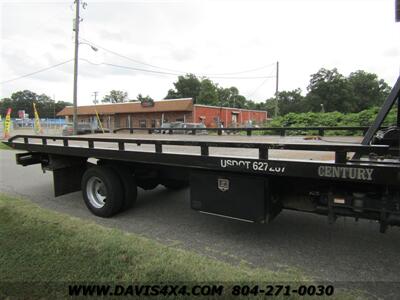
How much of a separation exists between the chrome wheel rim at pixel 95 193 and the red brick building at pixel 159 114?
98.4ft

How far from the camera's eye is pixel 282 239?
391cm

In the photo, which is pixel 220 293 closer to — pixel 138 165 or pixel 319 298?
pixel 319 298

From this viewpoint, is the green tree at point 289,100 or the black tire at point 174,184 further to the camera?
the green tree at point 289,100

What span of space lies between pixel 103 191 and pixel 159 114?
3325 cm

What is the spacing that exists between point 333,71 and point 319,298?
72786 millimetres

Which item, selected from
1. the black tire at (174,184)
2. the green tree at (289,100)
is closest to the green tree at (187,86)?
the green tree at (289,100)

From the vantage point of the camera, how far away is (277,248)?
3648 mm

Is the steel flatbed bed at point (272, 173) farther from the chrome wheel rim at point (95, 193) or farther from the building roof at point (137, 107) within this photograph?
the building roof at point (137, 107)

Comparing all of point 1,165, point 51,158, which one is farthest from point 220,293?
point 1,165

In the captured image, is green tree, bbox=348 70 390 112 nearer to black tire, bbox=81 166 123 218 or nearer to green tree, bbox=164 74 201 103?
green tree, bbox=164 74 201 103

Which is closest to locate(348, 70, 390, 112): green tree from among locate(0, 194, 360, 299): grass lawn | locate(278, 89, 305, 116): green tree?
locate(278, 89, 305, 116): green tree

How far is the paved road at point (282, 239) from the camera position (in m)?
3.16

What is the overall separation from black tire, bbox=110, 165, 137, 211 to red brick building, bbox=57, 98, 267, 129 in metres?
30.1

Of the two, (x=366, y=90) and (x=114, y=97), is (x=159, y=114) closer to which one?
(x=366, y=90)
